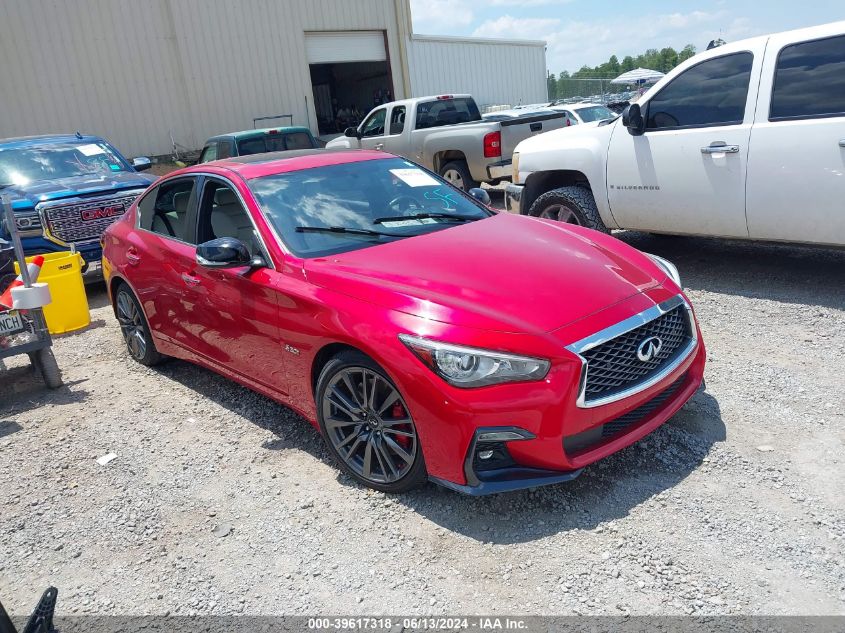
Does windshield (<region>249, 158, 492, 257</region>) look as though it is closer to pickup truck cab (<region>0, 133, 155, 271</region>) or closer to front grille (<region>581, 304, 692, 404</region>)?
front grille (<region>581, 304, 692, 404</region>)

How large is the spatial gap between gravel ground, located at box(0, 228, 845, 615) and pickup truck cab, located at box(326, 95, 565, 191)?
5.92 metres

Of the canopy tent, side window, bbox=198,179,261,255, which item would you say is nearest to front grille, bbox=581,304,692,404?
side window, bbox=198,179,261,255

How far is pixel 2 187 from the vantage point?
8.48 meters

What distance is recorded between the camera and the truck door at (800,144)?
200 inches

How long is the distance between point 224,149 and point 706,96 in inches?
327

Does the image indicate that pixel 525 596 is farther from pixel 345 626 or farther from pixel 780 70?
pixel 780 70

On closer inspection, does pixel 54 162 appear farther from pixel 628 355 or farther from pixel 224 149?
pixel 628 355

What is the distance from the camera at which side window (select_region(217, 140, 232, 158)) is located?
11.6 metres

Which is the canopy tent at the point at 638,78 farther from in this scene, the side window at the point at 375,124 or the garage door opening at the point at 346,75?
the side window at the point at 375,124

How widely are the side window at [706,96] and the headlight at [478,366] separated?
153 inches

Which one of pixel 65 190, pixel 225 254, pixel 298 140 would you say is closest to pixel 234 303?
pixel 225 254

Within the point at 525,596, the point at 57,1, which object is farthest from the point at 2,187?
the point at 57,1

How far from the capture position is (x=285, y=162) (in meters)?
4.52

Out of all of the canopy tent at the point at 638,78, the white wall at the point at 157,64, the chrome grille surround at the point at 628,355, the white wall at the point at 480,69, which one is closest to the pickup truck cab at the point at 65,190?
the chrome grille surround at the point at 628,355
